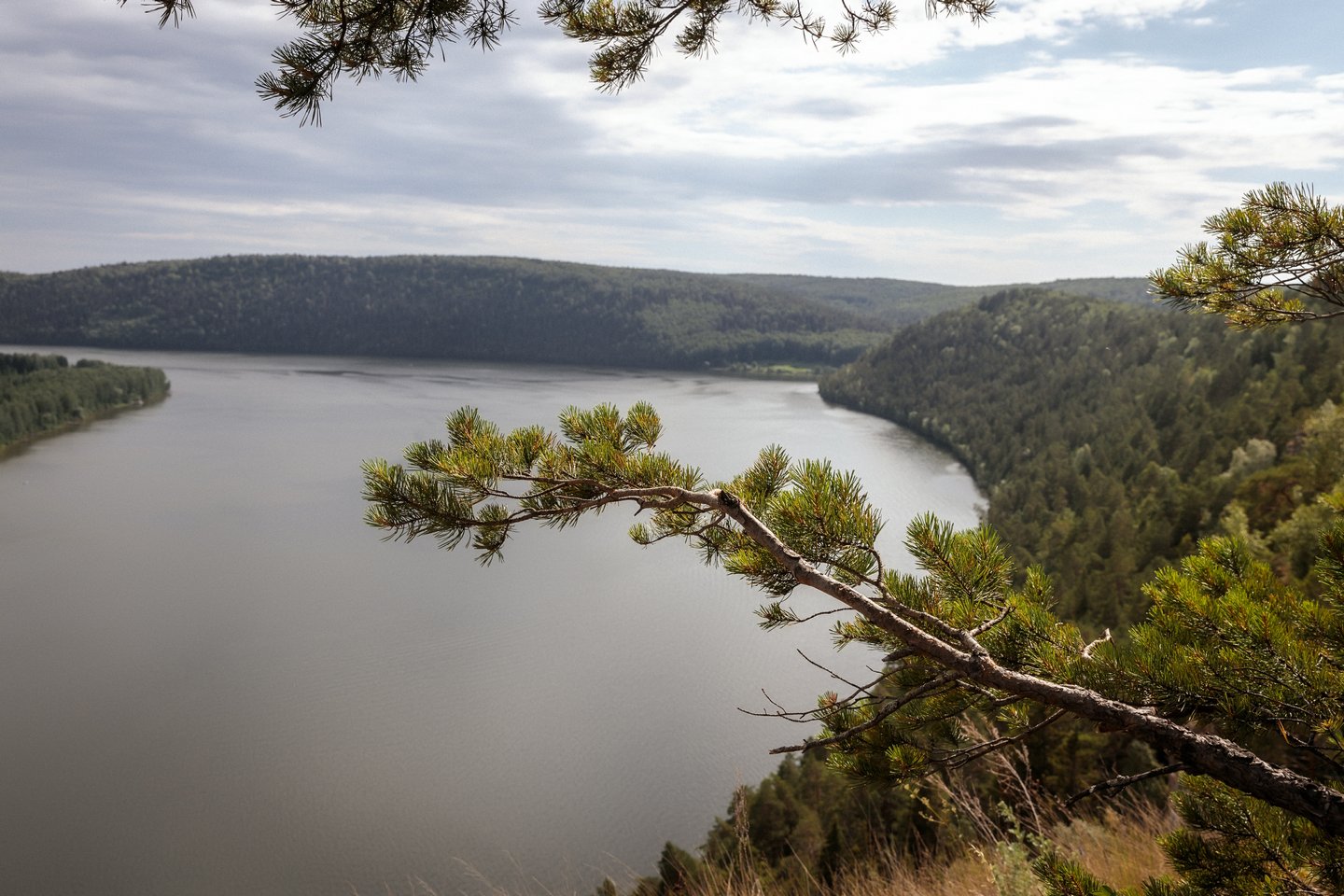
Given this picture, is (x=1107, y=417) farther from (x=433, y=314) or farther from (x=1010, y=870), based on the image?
(x=433, y=314)

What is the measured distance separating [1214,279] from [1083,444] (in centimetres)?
4263

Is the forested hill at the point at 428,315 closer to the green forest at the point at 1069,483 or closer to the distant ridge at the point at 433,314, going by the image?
the distant ridge at the point at 433,314

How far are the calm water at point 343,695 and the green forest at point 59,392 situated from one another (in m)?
14.7

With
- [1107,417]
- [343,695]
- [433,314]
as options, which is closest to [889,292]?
[433,314]

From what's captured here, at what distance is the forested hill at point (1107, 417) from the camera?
73.8ft

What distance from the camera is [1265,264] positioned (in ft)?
7.95

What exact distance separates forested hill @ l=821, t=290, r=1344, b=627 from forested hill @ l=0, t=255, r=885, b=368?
25702mm

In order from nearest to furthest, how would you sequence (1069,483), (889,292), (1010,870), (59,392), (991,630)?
1. (991,630)
2. (1010,870)
3. (1069,483)
4. (59,392)
5. (889,292)

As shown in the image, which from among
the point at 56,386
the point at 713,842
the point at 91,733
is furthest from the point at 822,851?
the point at 56,386

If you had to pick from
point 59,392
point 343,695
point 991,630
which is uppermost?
point 991,630

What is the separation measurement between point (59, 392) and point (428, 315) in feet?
187

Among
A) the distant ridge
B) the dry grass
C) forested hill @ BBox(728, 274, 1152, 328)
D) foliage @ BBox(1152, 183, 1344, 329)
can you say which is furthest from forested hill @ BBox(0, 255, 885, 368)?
foliage @ BBox(1152, 183, 1344, 329)

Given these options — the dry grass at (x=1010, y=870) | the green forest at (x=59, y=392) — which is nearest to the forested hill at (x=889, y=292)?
the green forest at (x=59, y=392)

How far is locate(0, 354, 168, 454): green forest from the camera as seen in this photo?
139ft
